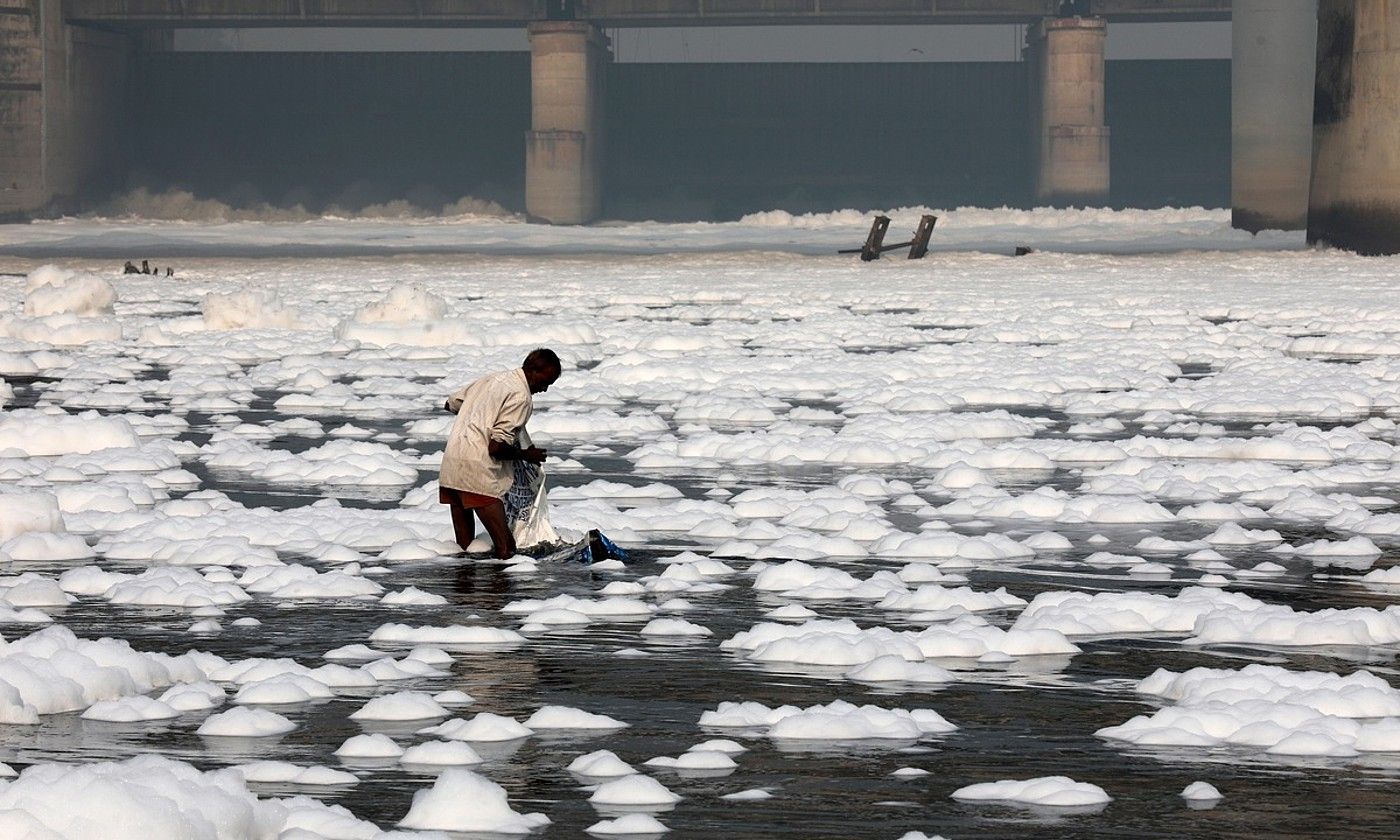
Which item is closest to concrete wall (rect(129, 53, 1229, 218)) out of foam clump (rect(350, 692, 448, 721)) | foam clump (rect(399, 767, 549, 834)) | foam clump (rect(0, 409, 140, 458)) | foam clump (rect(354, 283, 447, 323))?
foam clump (rect(354, 283, 447, 323))

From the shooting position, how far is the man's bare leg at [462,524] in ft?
30.5

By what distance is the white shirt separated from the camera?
9.14 meters

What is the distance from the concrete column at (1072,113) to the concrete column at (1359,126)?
25549 millimetres

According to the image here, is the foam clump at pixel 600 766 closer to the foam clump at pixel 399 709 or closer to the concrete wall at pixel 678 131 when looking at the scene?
the foam clump at pixel 399 709

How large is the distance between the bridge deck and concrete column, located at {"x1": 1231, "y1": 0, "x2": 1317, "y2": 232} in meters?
12.6

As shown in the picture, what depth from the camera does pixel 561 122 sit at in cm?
6397

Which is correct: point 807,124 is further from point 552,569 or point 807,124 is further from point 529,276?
point 552,569

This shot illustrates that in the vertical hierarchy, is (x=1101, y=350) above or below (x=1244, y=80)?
below

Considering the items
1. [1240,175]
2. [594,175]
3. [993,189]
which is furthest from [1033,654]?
[993,189]

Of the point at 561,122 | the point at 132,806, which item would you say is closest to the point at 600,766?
the point at 132,806

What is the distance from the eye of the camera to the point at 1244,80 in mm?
50156

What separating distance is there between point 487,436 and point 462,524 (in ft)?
1.48

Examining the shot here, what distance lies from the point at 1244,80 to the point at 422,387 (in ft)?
122

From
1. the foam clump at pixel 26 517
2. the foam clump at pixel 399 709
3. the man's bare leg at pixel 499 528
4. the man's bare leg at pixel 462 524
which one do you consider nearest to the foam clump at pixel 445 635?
the foam clump at pixel 399 709
